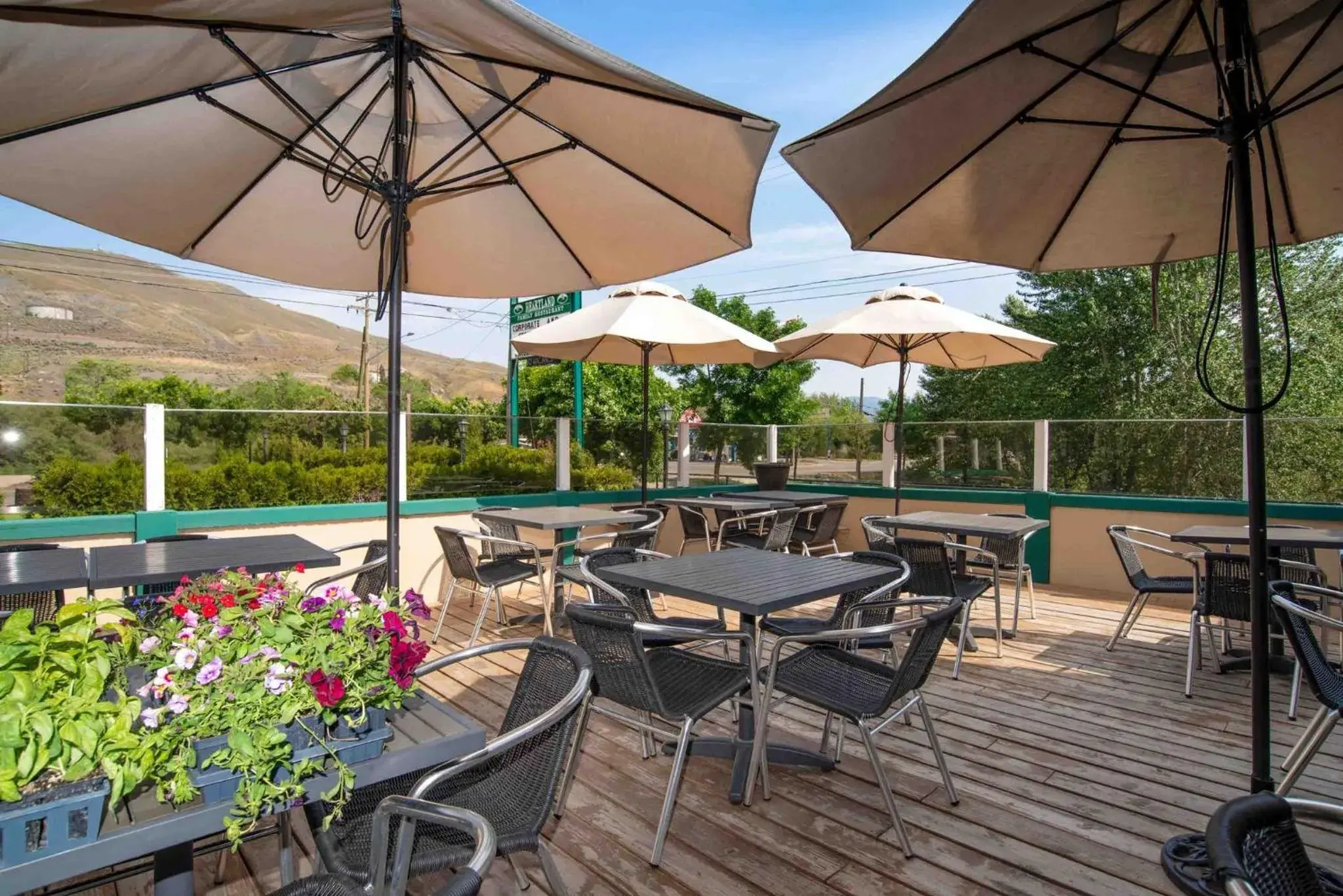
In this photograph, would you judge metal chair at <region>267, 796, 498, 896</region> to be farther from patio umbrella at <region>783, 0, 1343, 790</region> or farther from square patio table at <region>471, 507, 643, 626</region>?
square patio table at <region>471, 507, 643, 626</region>

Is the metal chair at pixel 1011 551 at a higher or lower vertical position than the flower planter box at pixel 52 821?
lower

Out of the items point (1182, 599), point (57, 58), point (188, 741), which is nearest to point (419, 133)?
point (57, 58)

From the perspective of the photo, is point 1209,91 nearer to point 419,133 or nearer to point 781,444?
point 419,133

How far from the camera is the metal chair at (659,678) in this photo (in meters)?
2.45

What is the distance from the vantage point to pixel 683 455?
8.73 meters

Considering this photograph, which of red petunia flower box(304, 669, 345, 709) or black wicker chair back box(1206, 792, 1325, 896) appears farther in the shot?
red petunia flower box(304, 669, 345, 709)

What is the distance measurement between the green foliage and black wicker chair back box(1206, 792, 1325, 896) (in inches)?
62.9

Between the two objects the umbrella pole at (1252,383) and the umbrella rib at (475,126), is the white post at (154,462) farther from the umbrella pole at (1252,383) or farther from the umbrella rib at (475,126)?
the umbrella pole at (1252,383)

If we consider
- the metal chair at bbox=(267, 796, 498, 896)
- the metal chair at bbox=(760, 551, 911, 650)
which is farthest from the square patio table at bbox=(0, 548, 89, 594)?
the metal chair at bbox=(760, 551, 911, 650)

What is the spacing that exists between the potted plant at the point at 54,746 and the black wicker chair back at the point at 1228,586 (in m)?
4.79

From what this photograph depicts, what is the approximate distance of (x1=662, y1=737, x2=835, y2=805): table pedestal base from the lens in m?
2.97

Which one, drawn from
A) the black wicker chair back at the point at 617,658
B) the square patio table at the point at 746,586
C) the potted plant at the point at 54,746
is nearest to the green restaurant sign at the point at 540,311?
the square patio table at the point at 746,586

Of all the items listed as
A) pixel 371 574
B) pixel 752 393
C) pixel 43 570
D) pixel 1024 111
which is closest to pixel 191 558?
pixel 43 570

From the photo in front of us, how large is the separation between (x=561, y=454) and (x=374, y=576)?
388 centimetres
